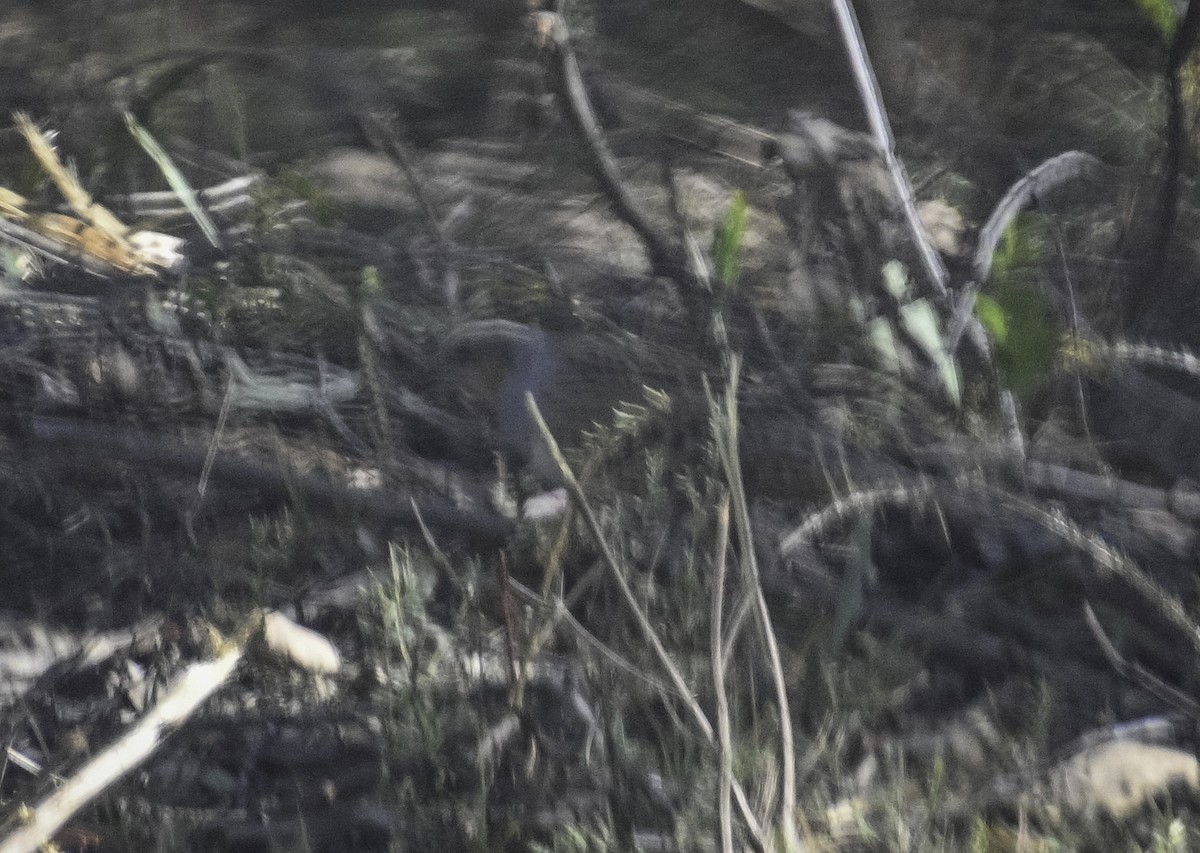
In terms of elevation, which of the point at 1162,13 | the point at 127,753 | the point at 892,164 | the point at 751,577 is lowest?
the point at 127,753

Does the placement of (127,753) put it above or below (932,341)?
below

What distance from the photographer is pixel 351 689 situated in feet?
4.81

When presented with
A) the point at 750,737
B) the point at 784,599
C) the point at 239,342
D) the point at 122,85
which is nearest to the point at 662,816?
the point at 750,737

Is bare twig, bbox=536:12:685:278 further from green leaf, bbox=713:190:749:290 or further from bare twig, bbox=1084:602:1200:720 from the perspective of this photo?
bare twig, bbox=1084:602:1200:720

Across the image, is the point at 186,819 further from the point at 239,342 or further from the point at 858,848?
the point at 239,342

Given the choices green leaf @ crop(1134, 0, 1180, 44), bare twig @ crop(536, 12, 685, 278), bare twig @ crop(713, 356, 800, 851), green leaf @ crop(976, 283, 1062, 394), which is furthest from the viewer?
bare twig @ crop(536, 12, 685, 278)

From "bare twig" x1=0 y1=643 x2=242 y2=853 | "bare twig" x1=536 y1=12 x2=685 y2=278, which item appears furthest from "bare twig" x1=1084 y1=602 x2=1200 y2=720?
"bare twig" x1=0 y1=643 x2=242 y2=853

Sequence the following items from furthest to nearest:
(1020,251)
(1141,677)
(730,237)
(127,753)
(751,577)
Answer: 1. (1020,251)
2. (730,237)
3. (1141,677)
4. (127,753)
5. (751,577)

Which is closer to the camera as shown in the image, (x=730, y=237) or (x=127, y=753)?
(x=127, y=753)

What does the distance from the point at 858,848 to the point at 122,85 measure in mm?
2520

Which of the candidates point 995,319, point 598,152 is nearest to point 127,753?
point 995,319

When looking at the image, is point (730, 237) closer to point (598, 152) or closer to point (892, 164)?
point (892, 164)

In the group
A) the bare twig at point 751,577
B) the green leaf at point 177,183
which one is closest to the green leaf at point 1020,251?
the bare twig at point 751,577

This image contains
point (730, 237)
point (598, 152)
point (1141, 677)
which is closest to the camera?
point (1141, 677)
